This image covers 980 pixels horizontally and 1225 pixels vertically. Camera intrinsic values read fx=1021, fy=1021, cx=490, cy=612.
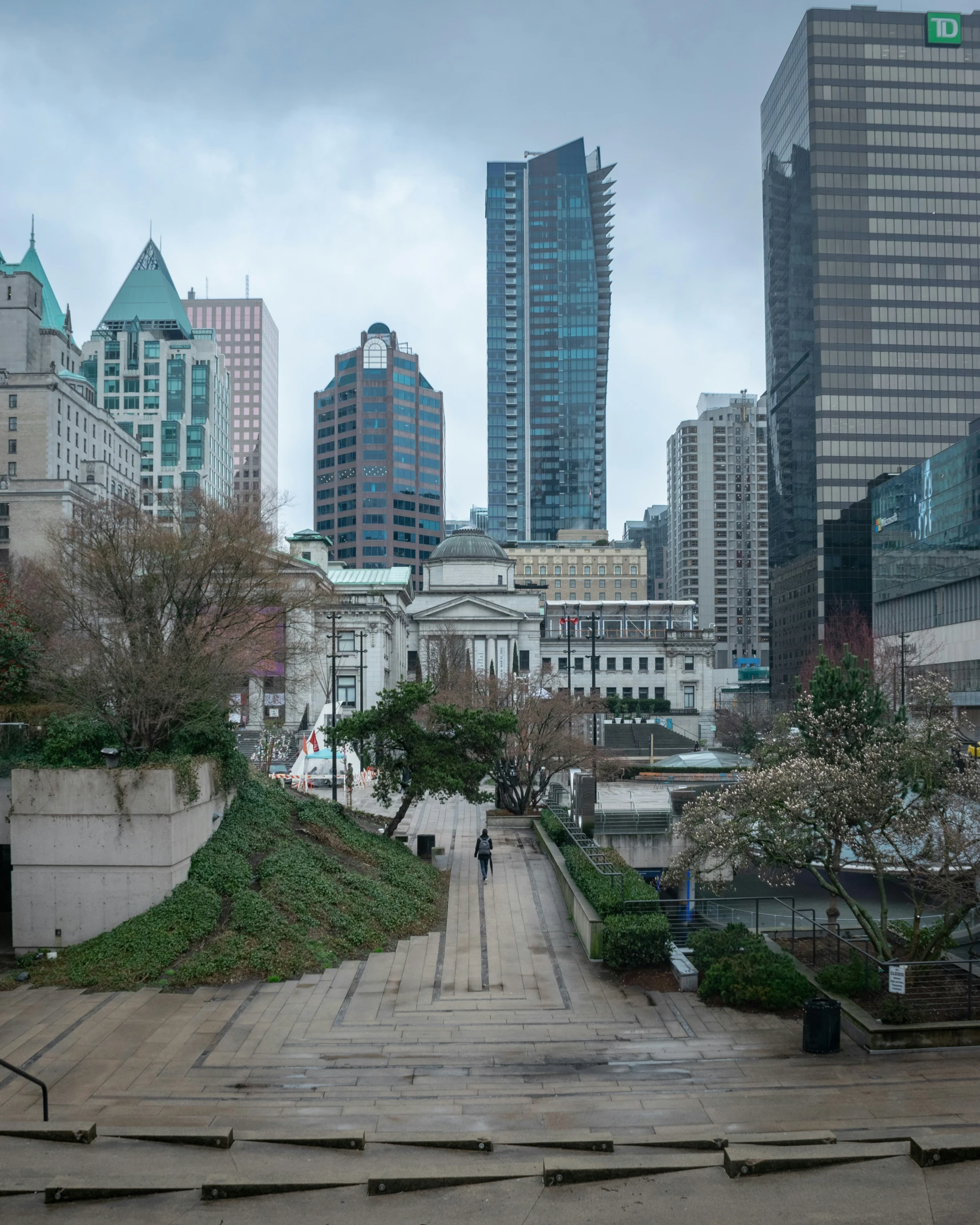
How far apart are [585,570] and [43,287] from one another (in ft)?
303

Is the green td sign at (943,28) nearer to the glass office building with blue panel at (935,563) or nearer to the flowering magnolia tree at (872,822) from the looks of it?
the glass office building with blue panel at (935,563)

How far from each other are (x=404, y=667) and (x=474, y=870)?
272 feet

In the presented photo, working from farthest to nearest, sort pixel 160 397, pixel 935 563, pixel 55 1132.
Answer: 1. pixel 160 397
2. pixel 935 563
3. pixel 55 1132

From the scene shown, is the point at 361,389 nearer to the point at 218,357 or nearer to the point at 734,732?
the point at 218,357

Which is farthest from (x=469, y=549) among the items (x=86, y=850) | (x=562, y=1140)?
(x=562, y=1140)

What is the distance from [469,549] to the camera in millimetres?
110188

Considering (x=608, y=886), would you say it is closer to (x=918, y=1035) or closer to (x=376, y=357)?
(x=918, y=1035)

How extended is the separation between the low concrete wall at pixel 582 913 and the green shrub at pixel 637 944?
78cm

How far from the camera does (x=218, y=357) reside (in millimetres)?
165750

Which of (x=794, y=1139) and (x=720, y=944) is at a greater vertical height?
(x=720, y=944)

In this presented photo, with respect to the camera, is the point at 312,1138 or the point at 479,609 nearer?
the point at 312,1138

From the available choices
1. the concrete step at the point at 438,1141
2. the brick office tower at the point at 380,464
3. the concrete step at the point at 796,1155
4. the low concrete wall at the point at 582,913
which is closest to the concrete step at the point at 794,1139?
the concrete step at the point at 796,1155

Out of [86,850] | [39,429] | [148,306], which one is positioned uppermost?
[148,306]

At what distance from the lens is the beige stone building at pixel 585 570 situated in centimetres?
17262
